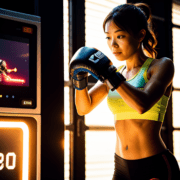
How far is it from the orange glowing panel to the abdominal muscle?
0.45 metres

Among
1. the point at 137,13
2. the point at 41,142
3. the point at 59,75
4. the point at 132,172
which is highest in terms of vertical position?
the point at 137,13

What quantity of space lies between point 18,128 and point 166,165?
643 mm

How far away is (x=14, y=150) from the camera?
1062mm

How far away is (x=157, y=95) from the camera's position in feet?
3.67

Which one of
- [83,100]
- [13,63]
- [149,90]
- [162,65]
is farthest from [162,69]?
[13,63]

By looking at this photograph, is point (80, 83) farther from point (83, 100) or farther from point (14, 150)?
point (14, 150)

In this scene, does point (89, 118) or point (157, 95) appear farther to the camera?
point (89, 118)

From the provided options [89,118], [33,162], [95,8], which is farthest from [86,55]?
[95,8]

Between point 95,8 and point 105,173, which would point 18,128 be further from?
point 95,8

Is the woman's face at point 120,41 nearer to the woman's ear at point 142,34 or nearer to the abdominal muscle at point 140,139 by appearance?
the woman's ear at point 142,34

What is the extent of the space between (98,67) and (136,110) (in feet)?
0.80

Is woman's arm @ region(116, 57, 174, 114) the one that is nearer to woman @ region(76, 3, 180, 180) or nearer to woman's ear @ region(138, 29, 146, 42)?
woman @ region(76, 3, 180, 180)

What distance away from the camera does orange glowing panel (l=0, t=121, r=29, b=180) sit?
3.43 feet

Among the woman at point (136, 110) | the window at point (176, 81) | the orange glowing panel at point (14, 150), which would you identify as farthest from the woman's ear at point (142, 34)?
the window at point (176, 81)
